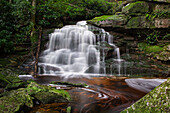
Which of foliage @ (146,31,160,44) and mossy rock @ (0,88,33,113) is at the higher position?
foliage @ (146,31,160,44)

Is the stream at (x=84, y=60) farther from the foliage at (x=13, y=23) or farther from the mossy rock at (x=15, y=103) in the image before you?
the mossy rock at (x=15, y=103)

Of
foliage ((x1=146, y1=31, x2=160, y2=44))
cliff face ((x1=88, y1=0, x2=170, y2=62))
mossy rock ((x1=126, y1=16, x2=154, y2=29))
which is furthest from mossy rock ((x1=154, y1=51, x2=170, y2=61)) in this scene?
mossy rock ((x1=126, y1=16, x2=154, y2=29))

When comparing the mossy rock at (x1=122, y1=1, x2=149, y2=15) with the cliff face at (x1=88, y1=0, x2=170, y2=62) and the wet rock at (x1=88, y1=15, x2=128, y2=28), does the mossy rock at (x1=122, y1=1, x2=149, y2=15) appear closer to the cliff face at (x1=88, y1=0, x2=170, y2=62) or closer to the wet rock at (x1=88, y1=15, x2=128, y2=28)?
the cliff face at (x1=88, y1=0, x2=170, y2=62)

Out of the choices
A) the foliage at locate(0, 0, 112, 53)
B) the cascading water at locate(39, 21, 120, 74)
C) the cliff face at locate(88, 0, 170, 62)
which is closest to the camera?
the cascading water at locate(39, 21, 120, 74)

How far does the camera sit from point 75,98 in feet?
9.84

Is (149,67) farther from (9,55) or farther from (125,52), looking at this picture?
(9,55)

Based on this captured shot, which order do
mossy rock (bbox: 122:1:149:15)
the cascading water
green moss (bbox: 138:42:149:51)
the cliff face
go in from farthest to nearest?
1. green moss (bbox: 138:42:149:51)
2. mossy rock (bbox: 122:1:149:15)
3. the cliff face
4. the cascading water

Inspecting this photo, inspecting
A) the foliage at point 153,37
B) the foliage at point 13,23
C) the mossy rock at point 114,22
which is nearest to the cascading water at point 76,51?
the mossy rock at point 114,22

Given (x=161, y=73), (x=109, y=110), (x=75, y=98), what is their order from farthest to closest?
(x=161, y=73)
(x=75, y=98)
(x=109, y=110)

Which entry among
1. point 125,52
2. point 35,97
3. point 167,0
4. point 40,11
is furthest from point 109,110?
point 40,11

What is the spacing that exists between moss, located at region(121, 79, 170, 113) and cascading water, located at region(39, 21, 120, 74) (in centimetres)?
640

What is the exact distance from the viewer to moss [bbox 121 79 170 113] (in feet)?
3.61

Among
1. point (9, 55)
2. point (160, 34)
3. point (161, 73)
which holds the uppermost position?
point (160, 34)

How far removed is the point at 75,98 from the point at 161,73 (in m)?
6.74
